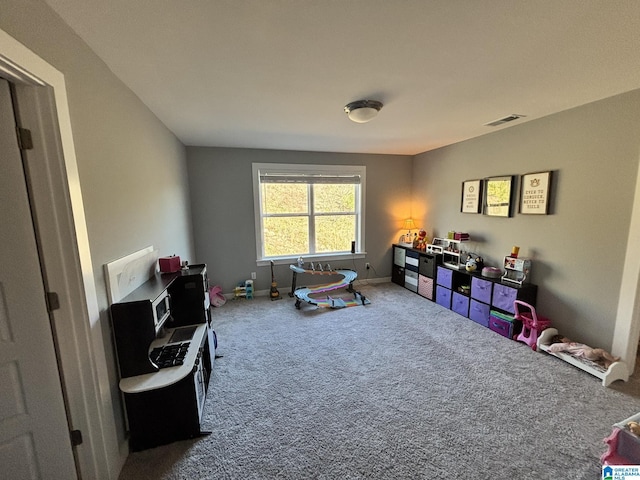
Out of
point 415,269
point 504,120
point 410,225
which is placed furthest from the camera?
point 410,225

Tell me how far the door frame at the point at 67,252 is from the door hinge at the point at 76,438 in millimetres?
19

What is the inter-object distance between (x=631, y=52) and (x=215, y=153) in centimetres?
411

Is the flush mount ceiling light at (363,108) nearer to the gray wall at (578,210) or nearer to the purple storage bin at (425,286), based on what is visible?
the gray wall at (578,210)

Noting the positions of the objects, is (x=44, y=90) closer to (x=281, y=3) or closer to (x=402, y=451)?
(x=281, y=3)

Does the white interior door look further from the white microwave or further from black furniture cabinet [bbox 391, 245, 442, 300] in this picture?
black furniture cabinet [bbox 391, 245, 442, 300]

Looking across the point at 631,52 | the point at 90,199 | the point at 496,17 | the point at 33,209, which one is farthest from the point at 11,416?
the point at 631,52

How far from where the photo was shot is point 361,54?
58.6 inches

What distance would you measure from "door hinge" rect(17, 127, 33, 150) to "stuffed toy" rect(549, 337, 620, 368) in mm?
3942

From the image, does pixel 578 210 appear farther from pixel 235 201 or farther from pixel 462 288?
pixel 235 201

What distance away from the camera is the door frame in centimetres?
106

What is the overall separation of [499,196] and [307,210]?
8.95 ft

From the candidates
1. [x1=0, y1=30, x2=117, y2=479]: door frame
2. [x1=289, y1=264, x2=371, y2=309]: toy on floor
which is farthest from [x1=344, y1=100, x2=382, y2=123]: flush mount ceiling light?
[x1=289, y1=264, x2=371, y2=309]: toy on floor

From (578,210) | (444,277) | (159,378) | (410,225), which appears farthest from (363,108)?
(410,225)

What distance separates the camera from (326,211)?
4.46 m
